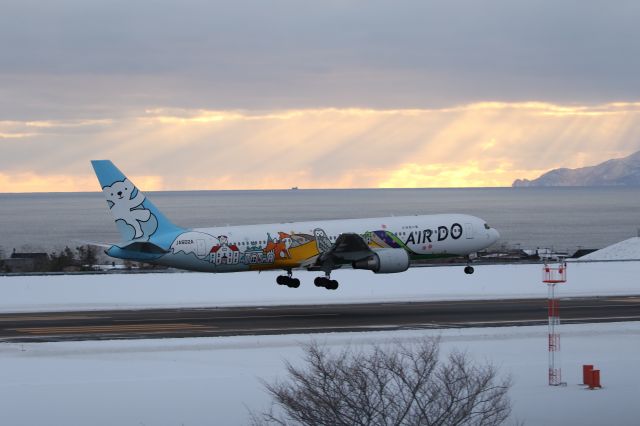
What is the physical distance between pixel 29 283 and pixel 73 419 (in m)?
32.8

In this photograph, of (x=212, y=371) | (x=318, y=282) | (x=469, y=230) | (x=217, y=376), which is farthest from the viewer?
(x=469, y=230)

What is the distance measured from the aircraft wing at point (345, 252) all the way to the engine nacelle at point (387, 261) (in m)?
0.98

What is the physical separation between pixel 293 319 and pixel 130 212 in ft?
40.0

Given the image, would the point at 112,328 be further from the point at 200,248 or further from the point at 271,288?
the point at 271,288

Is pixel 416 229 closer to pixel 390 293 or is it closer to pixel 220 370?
pixel 390 293

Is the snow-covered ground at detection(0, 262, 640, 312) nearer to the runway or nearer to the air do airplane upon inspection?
the air do airplane

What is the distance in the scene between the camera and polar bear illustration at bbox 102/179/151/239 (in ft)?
170

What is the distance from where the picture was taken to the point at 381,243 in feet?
180

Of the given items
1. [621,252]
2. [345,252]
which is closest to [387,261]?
[345,252]

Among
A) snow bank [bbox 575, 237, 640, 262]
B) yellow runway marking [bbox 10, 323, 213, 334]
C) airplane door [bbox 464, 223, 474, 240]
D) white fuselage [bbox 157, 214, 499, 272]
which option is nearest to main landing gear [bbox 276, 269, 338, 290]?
white fuselage [bbox 157, 214, 499, 272]

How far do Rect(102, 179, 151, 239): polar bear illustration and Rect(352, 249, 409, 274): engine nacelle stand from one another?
10.7 metres

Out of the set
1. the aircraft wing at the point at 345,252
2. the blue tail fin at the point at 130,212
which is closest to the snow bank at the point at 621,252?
the aircraft wing at the point at 345,252

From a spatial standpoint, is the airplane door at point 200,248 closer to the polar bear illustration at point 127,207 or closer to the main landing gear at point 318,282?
the polar bear illustration at point 127,207

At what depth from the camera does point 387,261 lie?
51500mm
